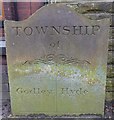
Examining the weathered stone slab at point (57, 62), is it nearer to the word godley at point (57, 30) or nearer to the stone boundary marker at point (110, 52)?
the word godley at point (57, 30)

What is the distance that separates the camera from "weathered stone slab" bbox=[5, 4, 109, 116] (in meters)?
2.07

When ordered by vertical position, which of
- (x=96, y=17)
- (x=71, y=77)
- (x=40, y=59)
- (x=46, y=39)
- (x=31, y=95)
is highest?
(x=96, y=17)

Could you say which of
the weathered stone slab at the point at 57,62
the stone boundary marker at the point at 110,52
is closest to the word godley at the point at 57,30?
the weathered stone slab at the point at 57,62

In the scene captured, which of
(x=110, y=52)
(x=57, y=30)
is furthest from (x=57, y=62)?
(x=110, y=52)

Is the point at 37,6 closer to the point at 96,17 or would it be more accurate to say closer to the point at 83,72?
the point at 96,17

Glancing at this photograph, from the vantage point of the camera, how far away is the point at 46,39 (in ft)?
6.92

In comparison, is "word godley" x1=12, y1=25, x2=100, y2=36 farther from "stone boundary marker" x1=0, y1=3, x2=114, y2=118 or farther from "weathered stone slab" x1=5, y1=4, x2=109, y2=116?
"stone boundary marker" x1=0, y1=3, x2=114, y2=118

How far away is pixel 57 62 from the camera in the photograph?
2164mm

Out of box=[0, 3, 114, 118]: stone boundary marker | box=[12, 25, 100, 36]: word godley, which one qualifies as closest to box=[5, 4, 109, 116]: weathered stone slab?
box=[12, 25, 100, 36]: word godley

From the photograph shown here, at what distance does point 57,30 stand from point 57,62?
0.90ft

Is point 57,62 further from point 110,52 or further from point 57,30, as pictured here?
point 110,52

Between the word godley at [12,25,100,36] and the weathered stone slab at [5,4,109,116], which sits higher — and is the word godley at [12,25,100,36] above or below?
above

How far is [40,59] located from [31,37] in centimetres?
20

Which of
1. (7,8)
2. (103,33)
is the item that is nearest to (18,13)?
(7,8)
